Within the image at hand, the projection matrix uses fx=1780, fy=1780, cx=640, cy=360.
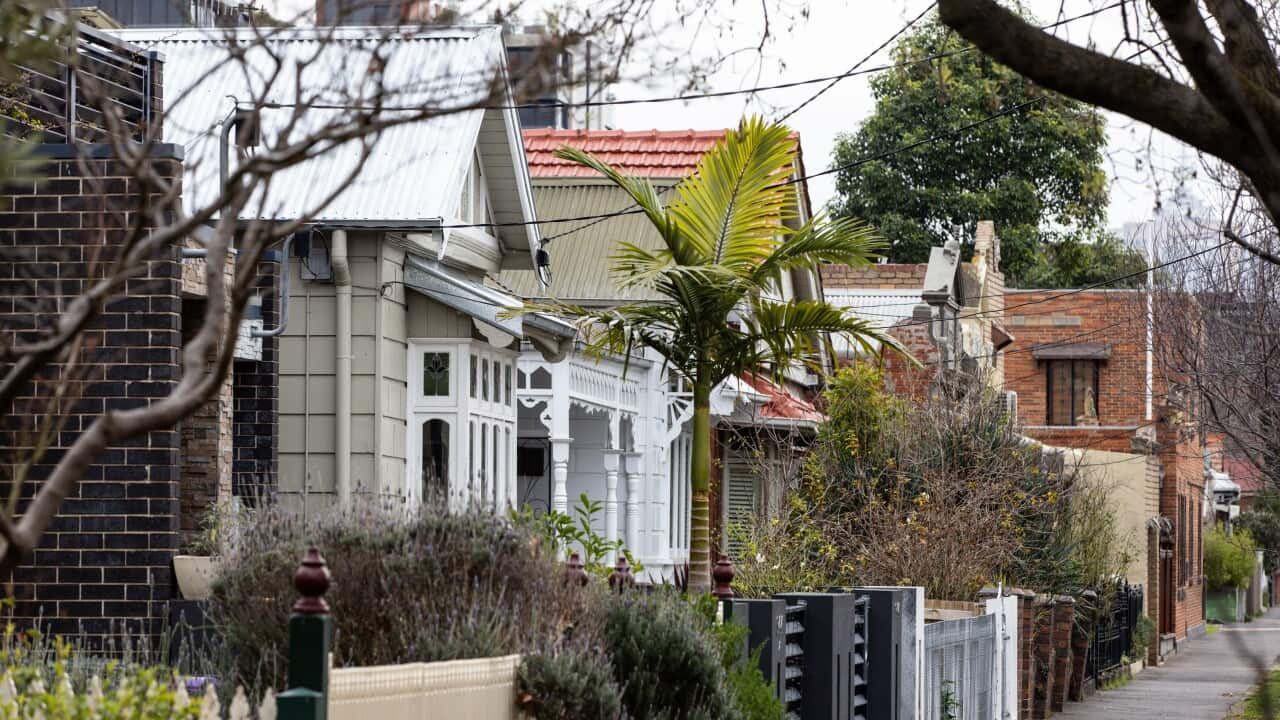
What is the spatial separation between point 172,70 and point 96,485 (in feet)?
22.1

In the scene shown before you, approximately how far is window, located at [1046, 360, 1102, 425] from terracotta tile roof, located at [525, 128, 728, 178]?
2363 cm

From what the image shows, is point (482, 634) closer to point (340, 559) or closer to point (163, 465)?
point (340, 559)

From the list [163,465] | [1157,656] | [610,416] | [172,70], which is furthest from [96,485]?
[1157,656]

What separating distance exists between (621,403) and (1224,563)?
111 ft

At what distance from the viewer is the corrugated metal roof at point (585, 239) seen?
22.1 meters

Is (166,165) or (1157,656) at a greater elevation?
(166,165)

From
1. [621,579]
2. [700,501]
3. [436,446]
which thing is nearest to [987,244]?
[436,446]

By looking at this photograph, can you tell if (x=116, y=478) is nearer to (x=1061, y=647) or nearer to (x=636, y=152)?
(x=1061, y=647)

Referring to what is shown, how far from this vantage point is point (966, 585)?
16719mm

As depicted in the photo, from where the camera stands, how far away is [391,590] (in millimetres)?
7238

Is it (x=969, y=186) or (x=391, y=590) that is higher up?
Result: (x=969, y=186)

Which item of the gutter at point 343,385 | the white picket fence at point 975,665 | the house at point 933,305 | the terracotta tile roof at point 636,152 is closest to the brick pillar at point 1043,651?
the white picket fence at point 975,665

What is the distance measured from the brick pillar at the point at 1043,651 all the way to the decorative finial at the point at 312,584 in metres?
15.0

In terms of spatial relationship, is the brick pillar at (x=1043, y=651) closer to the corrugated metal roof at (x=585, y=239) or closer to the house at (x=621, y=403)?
the house at (x=621, y=403)
